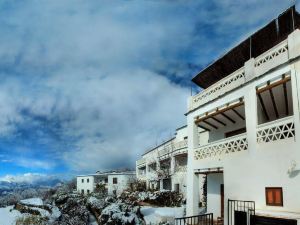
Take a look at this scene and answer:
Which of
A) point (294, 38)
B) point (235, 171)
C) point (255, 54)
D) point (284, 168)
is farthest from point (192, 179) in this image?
point (294, 38)

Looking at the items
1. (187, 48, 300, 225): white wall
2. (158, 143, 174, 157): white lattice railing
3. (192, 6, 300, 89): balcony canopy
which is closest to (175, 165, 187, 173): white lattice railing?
(158, 143, 174, 157): white lattice railing

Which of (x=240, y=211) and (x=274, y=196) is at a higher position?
(x=274, y=196)

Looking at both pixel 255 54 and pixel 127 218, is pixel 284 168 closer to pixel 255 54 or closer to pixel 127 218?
pixel 255 54

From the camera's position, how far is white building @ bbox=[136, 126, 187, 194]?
34.4 m

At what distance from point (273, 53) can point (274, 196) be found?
5495 millimetres

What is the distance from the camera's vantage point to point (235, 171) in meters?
13.5

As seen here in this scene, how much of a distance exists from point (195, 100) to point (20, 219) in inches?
539

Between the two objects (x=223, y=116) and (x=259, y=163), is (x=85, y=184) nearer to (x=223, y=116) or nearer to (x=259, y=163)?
(x=223, y=116)

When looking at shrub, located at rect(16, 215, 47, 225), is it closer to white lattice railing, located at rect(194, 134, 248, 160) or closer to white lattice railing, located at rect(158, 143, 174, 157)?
white lattice railing, located at rect(194, 134, 248, 160)

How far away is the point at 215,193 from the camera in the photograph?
17984 mm

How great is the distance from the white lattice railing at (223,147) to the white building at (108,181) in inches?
1723

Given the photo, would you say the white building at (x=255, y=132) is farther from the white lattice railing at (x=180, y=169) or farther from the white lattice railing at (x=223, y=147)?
the white lattice railing at (x=180, y=169)

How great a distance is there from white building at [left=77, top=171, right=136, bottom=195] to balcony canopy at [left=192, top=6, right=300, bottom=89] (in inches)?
1683

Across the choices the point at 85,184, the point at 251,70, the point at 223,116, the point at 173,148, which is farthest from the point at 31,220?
the point at 85,184
